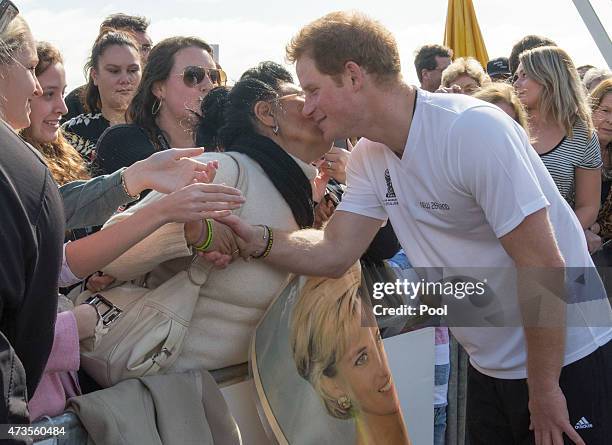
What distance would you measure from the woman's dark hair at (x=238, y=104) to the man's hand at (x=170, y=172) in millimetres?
346

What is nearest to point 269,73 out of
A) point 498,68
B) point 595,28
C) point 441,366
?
point 441,366

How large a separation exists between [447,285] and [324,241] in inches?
17.1

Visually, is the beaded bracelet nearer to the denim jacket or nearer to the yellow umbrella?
the denim jacket

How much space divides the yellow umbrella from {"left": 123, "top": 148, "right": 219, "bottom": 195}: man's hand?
19.7 feet

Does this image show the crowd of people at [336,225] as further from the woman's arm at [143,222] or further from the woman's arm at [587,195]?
the woman's arm at [587,195]

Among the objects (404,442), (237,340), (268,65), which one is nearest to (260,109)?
(268,65)

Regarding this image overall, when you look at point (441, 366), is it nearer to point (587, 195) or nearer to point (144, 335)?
point (587, 195)

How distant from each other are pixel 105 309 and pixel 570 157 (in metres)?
2.91

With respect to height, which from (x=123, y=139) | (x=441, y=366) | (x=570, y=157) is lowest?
(x=441, y=366)

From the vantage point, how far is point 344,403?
2.76m

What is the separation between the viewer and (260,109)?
2789 millimetres

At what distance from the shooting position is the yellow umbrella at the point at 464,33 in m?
8.08

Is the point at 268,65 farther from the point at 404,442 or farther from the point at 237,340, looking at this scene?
the point at 404,442

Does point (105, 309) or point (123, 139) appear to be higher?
point (123, 139)
